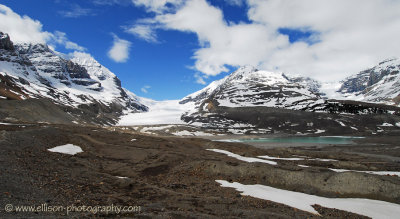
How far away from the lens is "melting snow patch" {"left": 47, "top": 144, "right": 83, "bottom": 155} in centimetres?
3639

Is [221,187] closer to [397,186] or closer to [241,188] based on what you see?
[241,188]

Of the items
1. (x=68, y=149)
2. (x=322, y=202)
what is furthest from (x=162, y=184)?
(x=68, y=149)

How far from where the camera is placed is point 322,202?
2245 cm

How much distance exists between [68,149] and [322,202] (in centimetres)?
3470

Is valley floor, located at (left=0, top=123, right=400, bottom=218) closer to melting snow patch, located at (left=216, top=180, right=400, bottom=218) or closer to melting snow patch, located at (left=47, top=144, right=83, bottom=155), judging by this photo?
melting snow patch, located at (left=216, top=180, right=400, bottom=218)

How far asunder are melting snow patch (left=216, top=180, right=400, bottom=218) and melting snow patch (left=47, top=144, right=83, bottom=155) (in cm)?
2451

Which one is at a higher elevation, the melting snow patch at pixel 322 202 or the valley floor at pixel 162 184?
the valley floor at pixel 162 184

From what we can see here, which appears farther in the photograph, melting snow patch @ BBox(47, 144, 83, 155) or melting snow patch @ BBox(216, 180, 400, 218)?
melting snow patch @ BBox(47, 144, 83, 155)

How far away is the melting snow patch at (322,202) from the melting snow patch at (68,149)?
24511 mm

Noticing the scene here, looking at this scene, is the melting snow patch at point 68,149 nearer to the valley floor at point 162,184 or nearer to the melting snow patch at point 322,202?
the valley floor at point 162,184

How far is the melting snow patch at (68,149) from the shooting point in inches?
1433

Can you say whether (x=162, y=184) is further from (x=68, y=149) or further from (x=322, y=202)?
(x=68, y=149)

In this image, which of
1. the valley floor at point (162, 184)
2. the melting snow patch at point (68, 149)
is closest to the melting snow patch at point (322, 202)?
the valley floor at point (162, 184)

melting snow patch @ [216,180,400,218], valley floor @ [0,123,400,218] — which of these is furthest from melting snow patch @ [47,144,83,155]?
melting snow patch @ [216,180,400,218]
